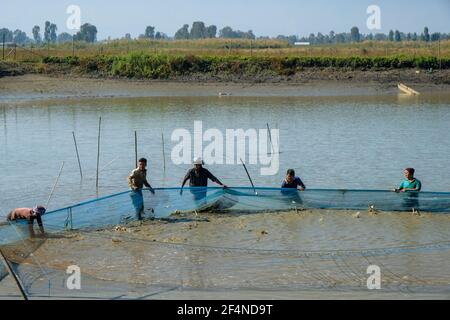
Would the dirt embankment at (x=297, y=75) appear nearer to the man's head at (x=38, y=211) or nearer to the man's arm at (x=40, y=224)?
the man's head at (x=38, y=211)

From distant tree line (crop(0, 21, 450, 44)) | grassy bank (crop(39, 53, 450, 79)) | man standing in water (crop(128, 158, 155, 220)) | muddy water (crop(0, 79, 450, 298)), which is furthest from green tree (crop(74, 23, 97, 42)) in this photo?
man standing in water (crop(128, 158, 155, 220))

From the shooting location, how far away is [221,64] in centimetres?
4497

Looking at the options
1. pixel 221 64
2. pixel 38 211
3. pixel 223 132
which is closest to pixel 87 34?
pixel 221 64

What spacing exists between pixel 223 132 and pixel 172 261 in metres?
16.0

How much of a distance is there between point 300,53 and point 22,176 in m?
35.0

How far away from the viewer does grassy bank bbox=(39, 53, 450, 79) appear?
4431 centimetres

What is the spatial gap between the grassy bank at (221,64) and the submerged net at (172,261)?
3055 centimetres

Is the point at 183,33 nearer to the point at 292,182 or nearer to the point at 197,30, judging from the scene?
the point at 197,30

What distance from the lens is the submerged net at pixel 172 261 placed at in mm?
10406

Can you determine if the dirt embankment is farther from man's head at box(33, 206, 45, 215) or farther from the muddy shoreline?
man's head at box(33, 206, 45, 215)

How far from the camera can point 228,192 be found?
48.1ft

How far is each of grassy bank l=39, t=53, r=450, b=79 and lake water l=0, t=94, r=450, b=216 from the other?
543 cm

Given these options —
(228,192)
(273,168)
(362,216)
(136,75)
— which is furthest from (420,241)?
(136,75)

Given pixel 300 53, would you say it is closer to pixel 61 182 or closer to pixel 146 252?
pixel 61 182
